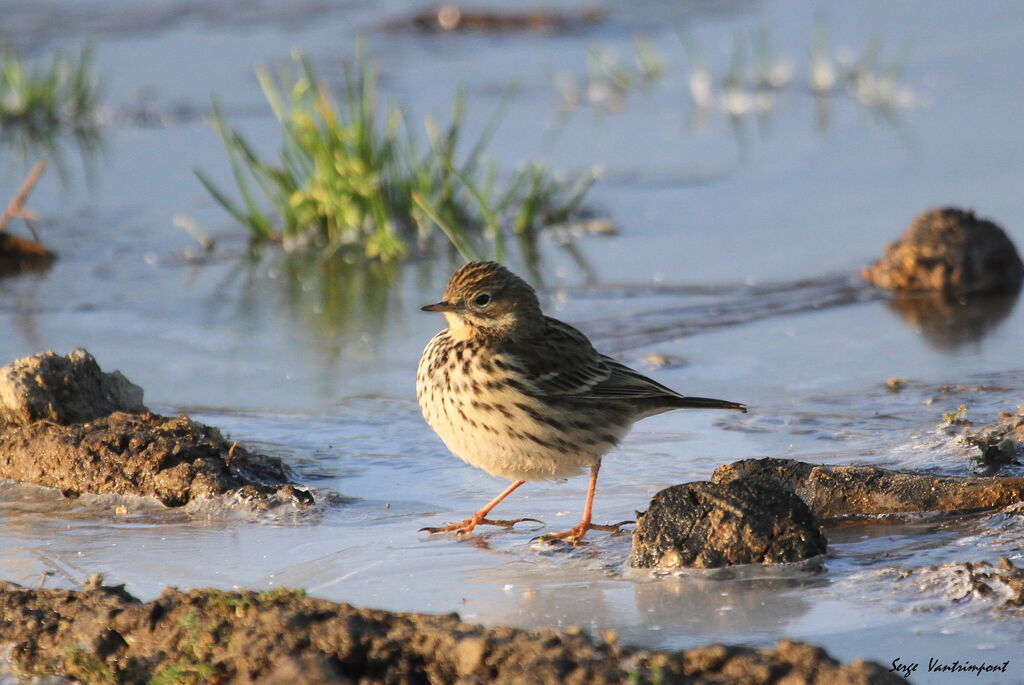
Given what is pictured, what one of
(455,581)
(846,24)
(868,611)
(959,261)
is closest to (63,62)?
(846,24)

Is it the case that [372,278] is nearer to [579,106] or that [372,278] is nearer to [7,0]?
[579,106]

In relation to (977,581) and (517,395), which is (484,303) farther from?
(977,581)

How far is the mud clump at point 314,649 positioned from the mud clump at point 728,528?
0.84 m

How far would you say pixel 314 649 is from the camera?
12.6ft

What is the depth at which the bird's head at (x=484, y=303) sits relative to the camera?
5973 millimetres

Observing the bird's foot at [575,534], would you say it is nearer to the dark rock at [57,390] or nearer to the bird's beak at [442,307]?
the bird's beak at [442,307]

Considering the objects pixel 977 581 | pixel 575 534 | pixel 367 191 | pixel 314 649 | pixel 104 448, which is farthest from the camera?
pixel 367 191

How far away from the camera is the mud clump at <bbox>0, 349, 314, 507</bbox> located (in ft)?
18.6

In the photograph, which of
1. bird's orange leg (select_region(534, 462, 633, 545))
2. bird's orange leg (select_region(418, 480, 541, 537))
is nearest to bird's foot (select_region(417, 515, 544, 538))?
bird's orange leg (select_region(418, 480, 541, 537))

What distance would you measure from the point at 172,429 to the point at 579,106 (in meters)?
8.64

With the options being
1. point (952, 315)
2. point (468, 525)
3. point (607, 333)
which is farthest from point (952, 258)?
point (468, 525)

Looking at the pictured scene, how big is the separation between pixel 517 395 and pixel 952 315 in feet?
11.9

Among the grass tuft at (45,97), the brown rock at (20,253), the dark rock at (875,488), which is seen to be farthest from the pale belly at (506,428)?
the grass tuft at (45,97)

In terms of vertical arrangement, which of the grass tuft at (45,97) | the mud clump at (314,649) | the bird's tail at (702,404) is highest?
the grass tuft at (45,97)
